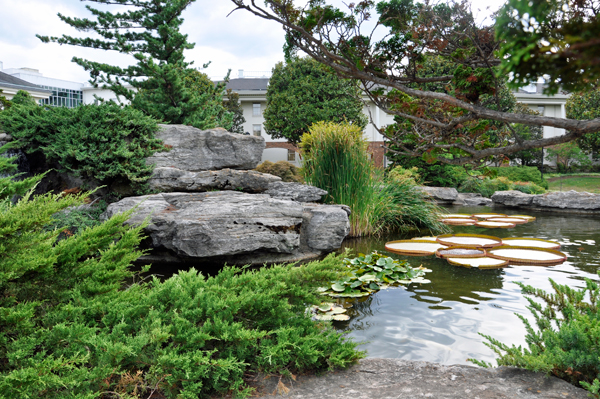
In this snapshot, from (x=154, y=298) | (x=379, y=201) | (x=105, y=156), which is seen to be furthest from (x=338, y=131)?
(x=154, y=298)

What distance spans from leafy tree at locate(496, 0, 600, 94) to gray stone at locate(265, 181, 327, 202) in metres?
6.52

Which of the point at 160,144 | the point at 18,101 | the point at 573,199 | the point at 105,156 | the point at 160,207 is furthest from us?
the point at 573,199

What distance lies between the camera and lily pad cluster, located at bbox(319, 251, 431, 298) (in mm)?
4211

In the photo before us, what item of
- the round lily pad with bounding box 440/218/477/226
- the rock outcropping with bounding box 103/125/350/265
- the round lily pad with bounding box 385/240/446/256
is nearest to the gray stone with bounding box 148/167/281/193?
the rock outcropping with bounding box 103/125/350/265

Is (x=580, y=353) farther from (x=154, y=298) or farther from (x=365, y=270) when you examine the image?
(x=365, y=270)

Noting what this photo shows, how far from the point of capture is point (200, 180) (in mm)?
6770

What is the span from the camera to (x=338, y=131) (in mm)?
7391

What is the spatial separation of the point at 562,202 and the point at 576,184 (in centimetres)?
1069

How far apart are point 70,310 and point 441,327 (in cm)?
288

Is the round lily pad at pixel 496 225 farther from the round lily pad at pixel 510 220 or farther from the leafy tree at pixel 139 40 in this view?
the leafy tree at pixel 139 40

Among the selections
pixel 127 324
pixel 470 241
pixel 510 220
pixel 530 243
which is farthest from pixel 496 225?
pixel 127 324

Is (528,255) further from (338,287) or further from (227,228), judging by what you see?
(227,228)

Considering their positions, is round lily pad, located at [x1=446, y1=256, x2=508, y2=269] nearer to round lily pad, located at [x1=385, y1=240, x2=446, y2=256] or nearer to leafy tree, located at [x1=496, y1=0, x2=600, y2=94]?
round lily pad, located at [x1=385, y1=240, x2=446, y2=256]

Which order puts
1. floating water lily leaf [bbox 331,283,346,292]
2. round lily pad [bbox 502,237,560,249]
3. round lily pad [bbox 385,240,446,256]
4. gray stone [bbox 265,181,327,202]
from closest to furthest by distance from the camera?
floating water lily leaf [bbox 331,283,346,292]
round lily pad [bbox 385,240,446,256]
round lily pad [bbox 502,237,560,249]
gray stone [bbox 265,181,327,202]
